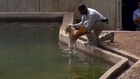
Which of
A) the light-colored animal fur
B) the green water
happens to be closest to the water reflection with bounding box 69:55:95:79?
the green water

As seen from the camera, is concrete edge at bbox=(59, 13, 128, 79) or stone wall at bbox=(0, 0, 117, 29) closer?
concrete edge at bbox=(59, 13, 128, 79)

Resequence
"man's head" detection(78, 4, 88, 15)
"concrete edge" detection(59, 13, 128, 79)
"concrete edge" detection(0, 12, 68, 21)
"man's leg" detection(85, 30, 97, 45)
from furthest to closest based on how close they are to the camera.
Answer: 1. "concrete edge" detection(0, 12, 68, 21)
2. "man's leg" detection(85, 30, 97, 45)
3. "man's head" detection(78, 4, 88, 15)
4. "concrete edge" detection(59, 13, 128, 79)

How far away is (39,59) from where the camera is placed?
9.66 m

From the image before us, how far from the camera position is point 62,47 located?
11.1m

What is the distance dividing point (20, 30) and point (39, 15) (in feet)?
4.57

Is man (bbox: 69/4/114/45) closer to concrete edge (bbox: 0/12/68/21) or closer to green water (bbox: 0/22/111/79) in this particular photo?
green water (bbox: 0/22/111/79)

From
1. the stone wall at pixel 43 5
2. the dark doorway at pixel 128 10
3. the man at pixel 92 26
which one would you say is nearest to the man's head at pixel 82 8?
the man at pixel 92 26

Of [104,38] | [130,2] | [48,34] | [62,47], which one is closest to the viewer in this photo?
[104,38]

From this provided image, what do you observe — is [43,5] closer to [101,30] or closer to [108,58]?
[101,30]

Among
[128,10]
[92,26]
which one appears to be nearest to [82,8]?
[92,26]

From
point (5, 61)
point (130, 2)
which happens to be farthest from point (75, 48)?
point (130, 2)

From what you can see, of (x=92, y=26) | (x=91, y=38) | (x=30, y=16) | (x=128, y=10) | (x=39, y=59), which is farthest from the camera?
(x=128, y=10)

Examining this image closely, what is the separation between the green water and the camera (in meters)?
8.27

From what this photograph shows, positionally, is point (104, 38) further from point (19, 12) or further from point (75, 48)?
point (19, 12)
